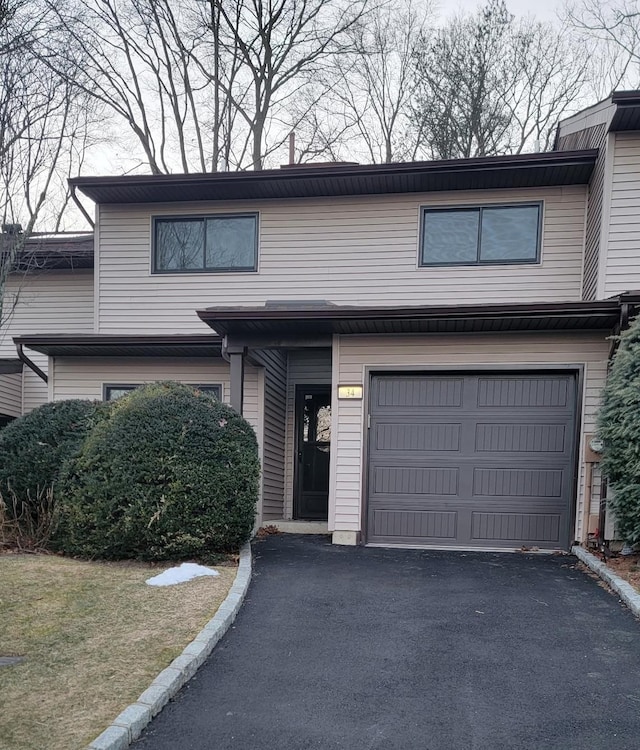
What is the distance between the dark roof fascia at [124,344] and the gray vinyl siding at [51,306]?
236 cm

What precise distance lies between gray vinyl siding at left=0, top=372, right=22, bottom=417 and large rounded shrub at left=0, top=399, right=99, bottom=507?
159 inches

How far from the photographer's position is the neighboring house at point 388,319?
7.59 meters

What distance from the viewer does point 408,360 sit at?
311 inches

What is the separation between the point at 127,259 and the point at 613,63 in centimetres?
1431

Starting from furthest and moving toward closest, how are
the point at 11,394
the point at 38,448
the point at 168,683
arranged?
the point at 11,394, the point at 38,448, the point at 168,683

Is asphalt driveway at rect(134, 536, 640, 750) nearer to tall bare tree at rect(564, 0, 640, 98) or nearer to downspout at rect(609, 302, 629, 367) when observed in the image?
downspout at rect(609, 302, 629, 367)

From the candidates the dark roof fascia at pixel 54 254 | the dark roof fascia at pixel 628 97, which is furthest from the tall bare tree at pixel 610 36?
the dark roof fascia at pixel 54 254

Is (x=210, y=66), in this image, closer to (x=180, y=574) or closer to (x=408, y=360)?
(x=408, y=360)

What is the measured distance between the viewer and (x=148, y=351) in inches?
368

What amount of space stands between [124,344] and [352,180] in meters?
4.42

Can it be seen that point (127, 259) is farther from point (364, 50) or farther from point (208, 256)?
point (364, 50)

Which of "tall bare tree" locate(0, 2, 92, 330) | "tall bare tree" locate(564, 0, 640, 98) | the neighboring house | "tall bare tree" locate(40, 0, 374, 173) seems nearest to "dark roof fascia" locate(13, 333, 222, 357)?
the neighboring house

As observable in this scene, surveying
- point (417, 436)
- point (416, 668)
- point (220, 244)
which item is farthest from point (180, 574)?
point (220, 244)

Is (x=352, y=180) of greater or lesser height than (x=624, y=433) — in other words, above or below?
above
